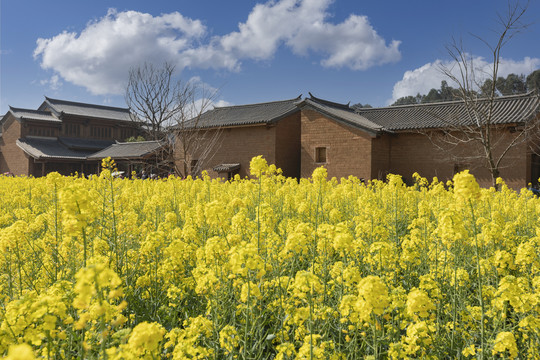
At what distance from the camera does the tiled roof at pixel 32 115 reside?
30928 millimetres

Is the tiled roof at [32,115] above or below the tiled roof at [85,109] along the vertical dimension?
below

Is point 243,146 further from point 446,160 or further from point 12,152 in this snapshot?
point 12,152

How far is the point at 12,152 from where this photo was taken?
102 ft

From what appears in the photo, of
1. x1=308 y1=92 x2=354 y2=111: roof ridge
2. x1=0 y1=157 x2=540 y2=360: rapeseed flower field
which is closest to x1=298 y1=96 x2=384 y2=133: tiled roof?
x1=308 y1=92 x2=354 y2=111: roof ridge

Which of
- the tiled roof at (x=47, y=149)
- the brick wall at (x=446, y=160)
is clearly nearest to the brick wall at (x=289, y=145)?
the brick wall at (x=446, y=160)

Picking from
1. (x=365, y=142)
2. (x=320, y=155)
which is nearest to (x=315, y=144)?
(x=320, y=155)

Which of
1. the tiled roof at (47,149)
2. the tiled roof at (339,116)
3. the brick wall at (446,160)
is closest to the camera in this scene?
the brick wall at (446,160)

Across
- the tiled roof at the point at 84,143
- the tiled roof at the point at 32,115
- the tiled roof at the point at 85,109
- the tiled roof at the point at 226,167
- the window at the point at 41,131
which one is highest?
the tiled roof at the point at 85,109

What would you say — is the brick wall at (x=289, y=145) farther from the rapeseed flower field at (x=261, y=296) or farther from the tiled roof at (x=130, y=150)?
the rapeseed flower field at (x=261, y=296)

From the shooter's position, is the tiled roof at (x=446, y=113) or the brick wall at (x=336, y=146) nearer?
the tiled roof at (x=446, y=113)

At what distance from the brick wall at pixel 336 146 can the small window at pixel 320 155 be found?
0.20 m

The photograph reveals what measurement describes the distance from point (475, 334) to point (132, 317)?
2.43m

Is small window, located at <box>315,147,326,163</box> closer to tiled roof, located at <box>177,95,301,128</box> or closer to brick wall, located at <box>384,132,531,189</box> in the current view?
tiled roof, located at <box>177,95,301,128</box>

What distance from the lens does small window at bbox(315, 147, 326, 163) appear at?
20.5 m
